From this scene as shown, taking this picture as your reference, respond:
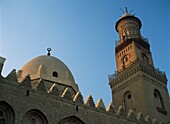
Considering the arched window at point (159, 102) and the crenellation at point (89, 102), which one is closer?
the crenellation at point (89, 102)

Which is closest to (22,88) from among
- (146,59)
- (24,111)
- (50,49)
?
(24,111)

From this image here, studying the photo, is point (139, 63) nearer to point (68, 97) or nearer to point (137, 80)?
point (137, 80)

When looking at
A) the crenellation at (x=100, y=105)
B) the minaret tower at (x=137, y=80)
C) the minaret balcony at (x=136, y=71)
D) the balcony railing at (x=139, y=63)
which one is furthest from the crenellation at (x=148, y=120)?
the balcony railing at (x=139, y=63)

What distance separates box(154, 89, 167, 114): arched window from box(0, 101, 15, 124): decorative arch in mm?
13813

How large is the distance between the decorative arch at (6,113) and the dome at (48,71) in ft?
23.6

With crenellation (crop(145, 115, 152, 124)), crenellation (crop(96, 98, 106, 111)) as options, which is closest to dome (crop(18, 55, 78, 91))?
crenellation (crop(96, 98, 106, 111))

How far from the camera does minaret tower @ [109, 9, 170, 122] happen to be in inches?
902

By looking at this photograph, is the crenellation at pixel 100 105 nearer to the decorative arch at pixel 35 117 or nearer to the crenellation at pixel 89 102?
the crenellation at pixel 89 102

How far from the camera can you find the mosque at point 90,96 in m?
14.1

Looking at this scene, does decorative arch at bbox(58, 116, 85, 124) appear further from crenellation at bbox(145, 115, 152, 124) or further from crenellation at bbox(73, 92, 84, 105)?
crenellation at bbox(145, 115, 152, 124)

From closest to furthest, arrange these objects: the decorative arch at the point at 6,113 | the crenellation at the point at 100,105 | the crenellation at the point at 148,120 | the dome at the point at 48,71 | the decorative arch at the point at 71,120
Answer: the decorative arch at the point at 6,113 → the decorative arch at the point at 71,120 → the crenellation at the point at 100,105 → the crenellation at the point at 148,120 → the dome at the point at 48,71

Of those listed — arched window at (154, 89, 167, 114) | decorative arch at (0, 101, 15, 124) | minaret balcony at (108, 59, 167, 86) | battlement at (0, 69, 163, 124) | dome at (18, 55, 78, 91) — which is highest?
minaret balcony at (108, 59, 167, 86)

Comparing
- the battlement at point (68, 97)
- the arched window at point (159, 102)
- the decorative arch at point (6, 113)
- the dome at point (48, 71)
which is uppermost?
the dome at point (48, 71)

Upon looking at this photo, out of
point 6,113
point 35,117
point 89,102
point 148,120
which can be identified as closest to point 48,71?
point 89,102
